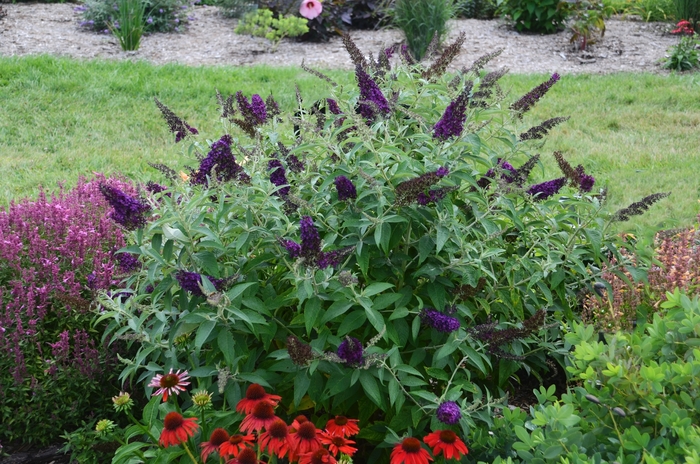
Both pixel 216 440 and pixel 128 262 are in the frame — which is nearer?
pixel 216 440

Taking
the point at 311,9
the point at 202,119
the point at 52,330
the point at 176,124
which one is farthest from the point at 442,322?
the point at 311,9

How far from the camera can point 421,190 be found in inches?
94.9

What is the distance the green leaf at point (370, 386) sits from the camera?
2549mm

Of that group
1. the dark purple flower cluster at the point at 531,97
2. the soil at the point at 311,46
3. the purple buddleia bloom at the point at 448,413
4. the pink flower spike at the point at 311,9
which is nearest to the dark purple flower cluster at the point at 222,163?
the purple buddleia bloom at the point at 448,413

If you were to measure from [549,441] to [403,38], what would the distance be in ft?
28.3

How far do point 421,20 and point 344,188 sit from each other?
293 inches

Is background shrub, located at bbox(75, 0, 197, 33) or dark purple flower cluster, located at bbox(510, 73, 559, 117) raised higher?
dark purple flower cluster, located at bbox(510, 73, 559, 117)

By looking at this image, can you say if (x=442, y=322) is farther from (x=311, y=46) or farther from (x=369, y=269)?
(x=311, y=46)

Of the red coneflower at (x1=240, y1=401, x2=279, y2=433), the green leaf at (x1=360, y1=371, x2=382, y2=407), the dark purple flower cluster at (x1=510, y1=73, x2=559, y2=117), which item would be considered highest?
the dark purple flower cluster at (x1=510, y1=73, x2=559, y2=117)

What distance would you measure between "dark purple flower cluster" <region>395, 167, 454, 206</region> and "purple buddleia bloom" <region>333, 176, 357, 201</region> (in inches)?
7.4

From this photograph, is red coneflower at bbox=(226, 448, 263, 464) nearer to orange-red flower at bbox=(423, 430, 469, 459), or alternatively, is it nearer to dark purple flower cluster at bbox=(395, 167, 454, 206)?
orange-red flower at bbox=(423, 430, 469, 459)

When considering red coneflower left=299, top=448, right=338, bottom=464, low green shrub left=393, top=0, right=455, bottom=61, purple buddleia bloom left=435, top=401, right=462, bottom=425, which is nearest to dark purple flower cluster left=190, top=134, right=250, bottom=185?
red coneflower left=299, top=448, right=338, bottom=464

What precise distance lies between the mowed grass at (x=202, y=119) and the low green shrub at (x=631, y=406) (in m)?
3.22

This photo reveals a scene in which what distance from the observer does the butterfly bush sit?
8.39 ft
